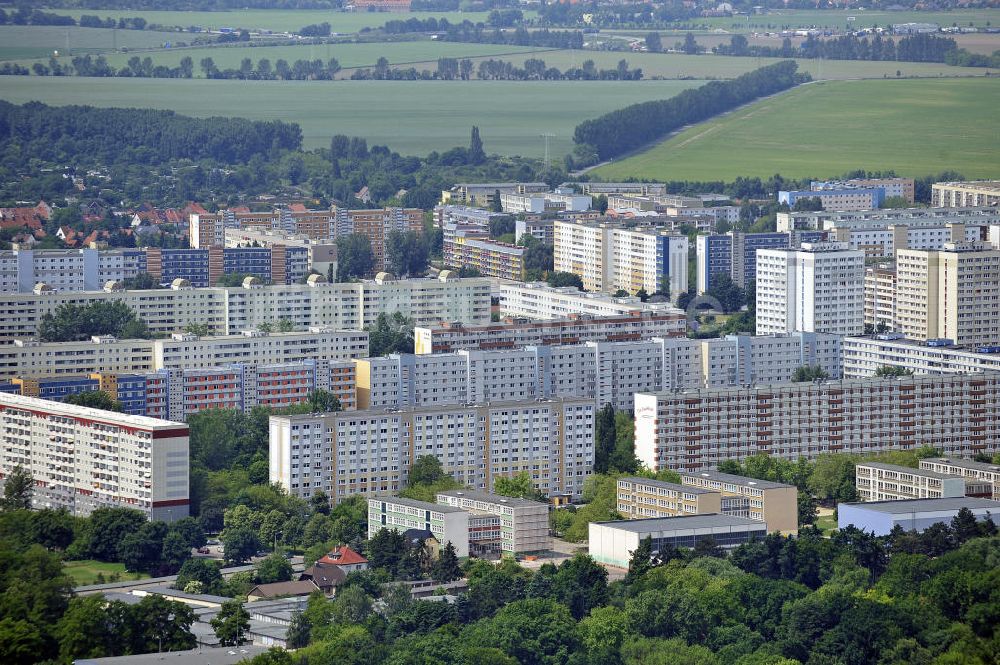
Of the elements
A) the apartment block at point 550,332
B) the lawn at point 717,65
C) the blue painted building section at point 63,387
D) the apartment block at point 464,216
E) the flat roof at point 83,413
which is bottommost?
the apartment block at point 464,216

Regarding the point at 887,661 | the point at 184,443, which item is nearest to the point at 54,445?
the point at 184,443

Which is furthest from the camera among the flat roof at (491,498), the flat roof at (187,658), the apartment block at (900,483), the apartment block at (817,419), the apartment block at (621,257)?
the apartment block at (621,257)

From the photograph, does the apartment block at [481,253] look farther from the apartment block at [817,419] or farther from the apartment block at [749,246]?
the apartment block at [817,419]

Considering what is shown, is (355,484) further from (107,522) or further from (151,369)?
(151,369)

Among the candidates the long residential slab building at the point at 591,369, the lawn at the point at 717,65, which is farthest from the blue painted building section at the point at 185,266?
the lawn at the point at 717,65

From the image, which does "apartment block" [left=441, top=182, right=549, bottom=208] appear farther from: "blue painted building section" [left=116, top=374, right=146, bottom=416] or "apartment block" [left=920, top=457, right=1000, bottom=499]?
"apartment block" [left=920, top=457, right=1000, bottom=499]

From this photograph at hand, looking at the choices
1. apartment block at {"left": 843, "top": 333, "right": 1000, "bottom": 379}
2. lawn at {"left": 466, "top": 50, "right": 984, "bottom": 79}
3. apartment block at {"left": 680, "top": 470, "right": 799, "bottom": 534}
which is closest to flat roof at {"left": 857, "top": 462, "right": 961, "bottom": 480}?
apartment block at {"left": 680, "top": 470, "right": 799, "bottom": 534}

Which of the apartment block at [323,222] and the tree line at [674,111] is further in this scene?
the tree line at [674,111]
